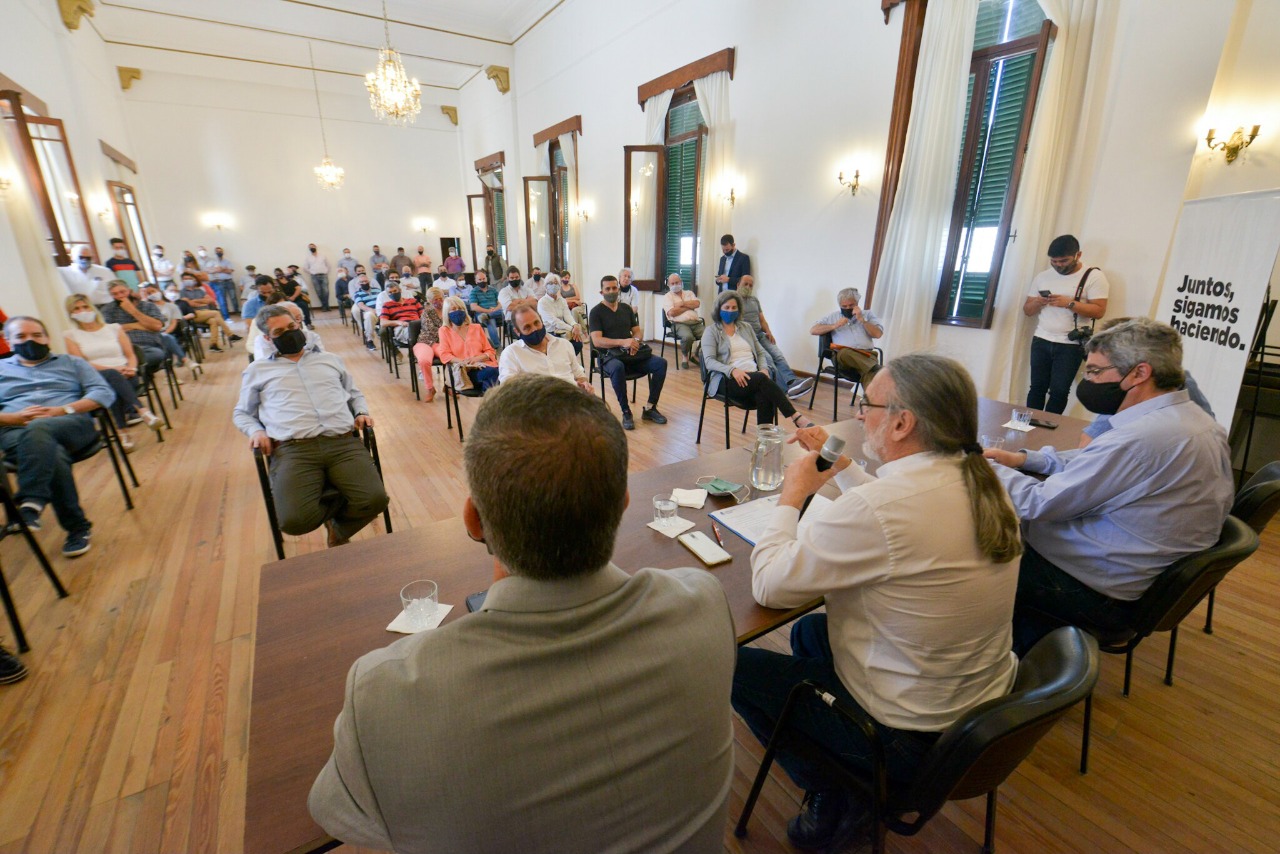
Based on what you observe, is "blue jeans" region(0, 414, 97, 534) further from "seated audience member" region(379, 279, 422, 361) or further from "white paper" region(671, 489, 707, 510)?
"seated audience member" region(379, 279, 422, 361)

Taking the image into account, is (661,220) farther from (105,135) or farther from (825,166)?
(105,135)

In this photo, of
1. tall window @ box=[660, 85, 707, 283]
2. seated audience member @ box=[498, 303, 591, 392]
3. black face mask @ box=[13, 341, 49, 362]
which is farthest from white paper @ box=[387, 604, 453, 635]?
tall window @ box=[660, 85, 707, 283]

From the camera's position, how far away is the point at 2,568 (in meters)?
2.29

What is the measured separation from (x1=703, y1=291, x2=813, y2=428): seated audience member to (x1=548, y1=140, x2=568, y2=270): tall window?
674 centimetres

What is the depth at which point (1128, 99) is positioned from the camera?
3439 mm

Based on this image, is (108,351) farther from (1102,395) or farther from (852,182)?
(852,182)

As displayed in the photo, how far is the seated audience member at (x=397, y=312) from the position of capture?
6.68m

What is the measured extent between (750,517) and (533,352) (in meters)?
2.58

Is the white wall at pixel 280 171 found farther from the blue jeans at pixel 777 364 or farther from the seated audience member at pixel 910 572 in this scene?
the seated audience member at pixel 910 572

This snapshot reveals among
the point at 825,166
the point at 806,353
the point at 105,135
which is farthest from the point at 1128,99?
the point at 105,135

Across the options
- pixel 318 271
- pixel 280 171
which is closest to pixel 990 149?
pixel 318 271

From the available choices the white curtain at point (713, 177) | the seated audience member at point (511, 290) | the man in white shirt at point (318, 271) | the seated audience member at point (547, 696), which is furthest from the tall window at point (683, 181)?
the man in white shirt at point (318, 271)

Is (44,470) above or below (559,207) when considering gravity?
below

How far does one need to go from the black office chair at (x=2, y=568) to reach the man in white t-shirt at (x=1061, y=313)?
5854 mm
